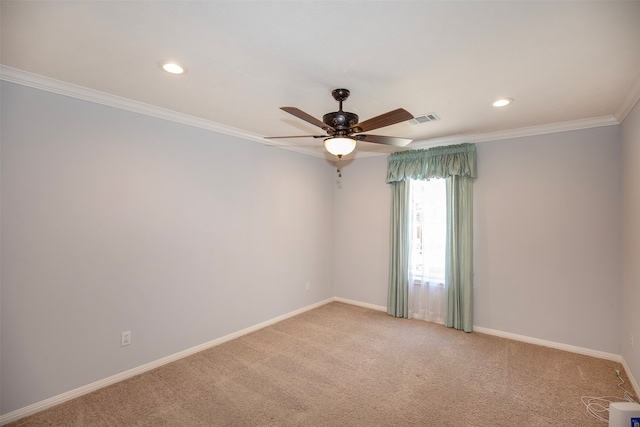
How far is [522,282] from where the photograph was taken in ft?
11.8

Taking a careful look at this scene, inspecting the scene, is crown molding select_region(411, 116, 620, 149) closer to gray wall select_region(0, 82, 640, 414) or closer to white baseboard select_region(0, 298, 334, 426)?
gray wall select_region(0, 82, 640, 414)

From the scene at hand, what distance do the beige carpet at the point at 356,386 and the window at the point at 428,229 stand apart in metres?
0.91

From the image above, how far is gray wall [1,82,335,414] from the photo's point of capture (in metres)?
2.22

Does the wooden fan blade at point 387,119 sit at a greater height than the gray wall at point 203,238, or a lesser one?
greater

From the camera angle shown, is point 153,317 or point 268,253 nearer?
point 153,317

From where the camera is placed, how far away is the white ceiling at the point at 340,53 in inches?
60.2

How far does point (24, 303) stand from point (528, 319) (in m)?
4.92

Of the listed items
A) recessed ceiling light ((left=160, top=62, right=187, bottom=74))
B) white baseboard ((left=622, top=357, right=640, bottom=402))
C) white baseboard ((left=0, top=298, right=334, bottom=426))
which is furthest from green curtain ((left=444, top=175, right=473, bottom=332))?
recessed ceiling light ((left=160, top=62, right=187, bottom=74))

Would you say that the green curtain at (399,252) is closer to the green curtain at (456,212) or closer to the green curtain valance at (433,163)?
the green curtain at (456,212)

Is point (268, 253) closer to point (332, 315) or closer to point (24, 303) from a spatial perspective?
point (332, 315)

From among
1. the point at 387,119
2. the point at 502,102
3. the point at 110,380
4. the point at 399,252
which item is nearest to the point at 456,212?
the point at 399,252

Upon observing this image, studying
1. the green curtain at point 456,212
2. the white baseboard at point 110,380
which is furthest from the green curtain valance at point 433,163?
the white baseboard at point 110,380

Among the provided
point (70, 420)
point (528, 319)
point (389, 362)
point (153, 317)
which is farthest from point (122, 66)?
point (528, 319)

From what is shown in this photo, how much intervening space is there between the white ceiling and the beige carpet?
254cm
